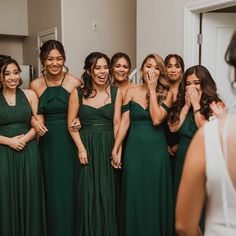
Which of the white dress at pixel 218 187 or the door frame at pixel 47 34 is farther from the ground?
the door frame at pixel 47 34

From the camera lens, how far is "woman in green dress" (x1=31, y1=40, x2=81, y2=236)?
2.73 m

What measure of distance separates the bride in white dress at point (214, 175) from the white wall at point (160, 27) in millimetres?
2417

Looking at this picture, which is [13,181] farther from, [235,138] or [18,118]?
[235,138]

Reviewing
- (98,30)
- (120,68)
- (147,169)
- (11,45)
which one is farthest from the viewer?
(11,45)

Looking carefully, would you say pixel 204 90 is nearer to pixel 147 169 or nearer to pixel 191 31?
pixel 147 169

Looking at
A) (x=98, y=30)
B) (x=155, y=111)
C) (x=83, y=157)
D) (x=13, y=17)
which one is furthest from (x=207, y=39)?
(x=13, y=17)

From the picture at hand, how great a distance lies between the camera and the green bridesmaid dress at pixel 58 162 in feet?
8.96

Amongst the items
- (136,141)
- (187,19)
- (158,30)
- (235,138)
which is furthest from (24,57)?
(235,138)

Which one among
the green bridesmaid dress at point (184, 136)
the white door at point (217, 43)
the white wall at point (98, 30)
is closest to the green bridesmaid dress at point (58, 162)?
the green bridesmaid dress at point (184, 136)

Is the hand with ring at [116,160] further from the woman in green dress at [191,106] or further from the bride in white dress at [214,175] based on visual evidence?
the bride in white dress at [214,175]

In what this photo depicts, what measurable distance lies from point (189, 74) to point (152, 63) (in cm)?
30

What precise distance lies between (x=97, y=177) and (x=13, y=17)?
3.82 m

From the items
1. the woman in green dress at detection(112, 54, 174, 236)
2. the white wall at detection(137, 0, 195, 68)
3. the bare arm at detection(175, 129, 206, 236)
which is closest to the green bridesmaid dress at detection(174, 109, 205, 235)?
the woman in green dress at detection(112, 54, 174, 236)

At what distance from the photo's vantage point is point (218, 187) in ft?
2.68
